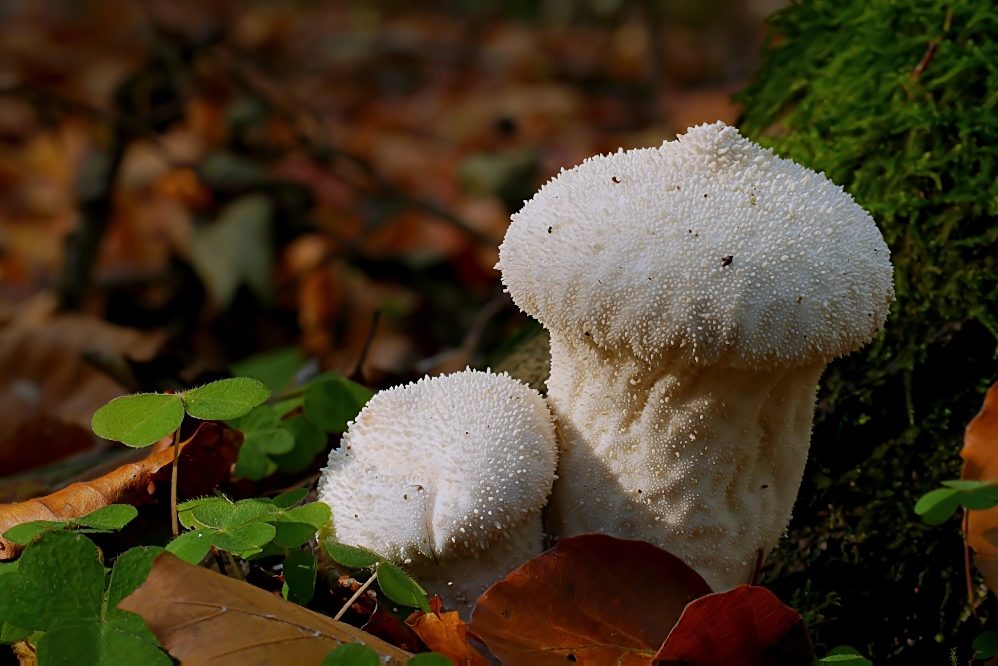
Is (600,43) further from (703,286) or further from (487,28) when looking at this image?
(703,286)

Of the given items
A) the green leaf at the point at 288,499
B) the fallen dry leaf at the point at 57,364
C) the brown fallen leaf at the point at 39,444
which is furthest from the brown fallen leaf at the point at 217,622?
the fallen dry leaf at the point at 57,364

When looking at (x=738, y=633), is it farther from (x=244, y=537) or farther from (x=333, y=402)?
(x=333, y=402)

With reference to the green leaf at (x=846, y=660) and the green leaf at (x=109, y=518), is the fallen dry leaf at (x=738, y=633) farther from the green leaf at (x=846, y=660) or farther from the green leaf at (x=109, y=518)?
the green leaf at (x=109, y=518)

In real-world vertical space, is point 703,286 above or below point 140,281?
above

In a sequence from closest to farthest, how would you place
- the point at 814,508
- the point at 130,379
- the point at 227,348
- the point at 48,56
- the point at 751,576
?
the point at 751,576 → the point at 814,508 → the point at 130,379 → the point at 227,348 → the point at 48,56

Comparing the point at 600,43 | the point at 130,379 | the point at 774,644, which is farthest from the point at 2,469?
the point at 600,43
